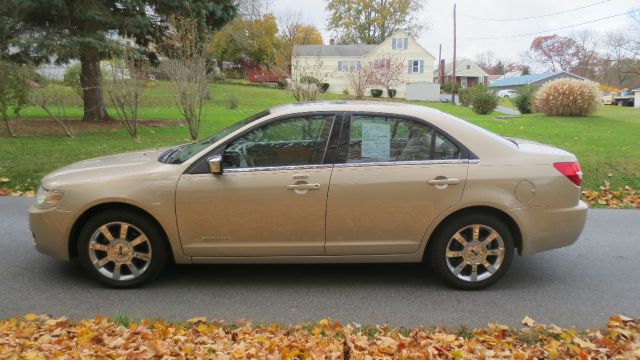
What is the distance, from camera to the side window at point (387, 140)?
4.59m

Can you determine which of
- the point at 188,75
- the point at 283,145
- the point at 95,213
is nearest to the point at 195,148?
the point at 283,145

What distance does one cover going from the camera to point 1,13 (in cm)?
1505

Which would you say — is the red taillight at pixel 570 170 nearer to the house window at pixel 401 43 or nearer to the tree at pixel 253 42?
the tree at pixel 253 42

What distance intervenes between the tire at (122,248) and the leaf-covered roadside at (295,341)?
0.72 m

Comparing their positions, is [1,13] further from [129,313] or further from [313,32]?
[313,32]

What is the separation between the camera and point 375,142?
4629mm

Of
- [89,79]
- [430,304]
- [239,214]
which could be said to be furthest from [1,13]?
[430,304]

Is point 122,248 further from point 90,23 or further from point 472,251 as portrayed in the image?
point 90,23

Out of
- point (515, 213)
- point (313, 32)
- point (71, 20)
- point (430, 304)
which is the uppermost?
point (313, 32)

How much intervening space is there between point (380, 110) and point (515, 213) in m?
1.49

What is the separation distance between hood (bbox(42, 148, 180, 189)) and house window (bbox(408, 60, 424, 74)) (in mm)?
53619

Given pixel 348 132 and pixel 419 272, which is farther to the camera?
pixel 419 272

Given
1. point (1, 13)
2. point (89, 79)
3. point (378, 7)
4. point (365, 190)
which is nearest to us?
point (365, 190)

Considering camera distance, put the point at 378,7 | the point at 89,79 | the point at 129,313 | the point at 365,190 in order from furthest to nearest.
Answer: the point at 378,7 → the point at 89,79 → the point at 365,190 → the point at 129,313
